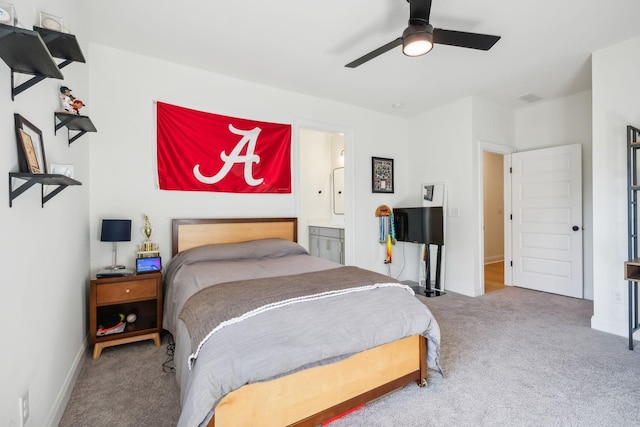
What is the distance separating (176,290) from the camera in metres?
2.29

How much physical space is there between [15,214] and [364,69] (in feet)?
9.95

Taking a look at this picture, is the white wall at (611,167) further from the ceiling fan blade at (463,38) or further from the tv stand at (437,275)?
the ceiling fan blade at (463,38)

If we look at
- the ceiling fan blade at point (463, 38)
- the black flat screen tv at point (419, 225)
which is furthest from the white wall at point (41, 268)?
the black flat screen tv at point (419, 225)

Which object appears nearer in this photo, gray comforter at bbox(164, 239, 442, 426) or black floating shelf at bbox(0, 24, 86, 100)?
black floating shelf at bbox(0, 24, 86, 100)

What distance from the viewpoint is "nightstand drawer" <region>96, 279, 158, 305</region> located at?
93.1 inches

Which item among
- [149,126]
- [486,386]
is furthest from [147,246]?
[486,386]

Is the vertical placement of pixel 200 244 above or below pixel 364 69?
below

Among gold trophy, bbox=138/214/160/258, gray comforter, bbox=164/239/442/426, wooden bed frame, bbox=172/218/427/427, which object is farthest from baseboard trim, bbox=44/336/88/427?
wooden bed frame, bbox=172/218/427/427

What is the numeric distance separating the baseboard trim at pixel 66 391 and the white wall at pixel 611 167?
4203 mm

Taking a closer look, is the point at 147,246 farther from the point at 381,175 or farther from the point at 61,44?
the point at 381,175

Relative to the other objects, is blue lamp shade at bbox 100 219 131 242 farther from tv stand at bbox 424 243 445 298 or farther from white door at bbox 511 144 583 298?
white door at bbox 511 144 583 298

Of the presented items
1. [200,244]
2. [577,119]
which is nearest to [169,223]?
[200,244]

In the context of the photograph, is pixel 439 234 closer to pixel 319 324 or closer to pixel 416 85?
pixel 416 85

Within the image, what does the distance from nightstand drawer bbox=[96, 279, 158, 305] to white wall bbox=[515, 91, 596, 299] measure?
16.2 feet
